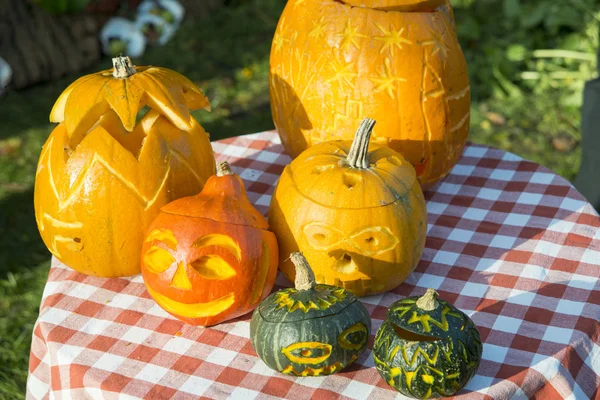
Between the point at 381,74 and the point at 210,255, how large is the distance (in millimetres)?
784

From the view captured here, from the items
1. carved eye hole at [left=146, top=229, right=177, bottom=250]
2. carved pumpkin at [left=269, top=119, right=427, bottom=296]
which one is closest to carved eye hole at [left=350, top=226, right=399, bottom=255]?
carved pumpkin at [left=269, top=119, right=427, bottom=296]

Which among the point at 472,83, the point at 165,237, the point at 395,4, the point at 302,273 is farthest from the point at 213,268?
the point at 472,83

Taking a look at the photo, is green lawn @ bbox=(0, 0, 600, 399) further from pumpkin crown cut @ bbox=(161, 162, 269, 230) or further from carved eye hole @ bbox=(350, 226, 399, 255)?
carved eye hole @ bbox=(350, 226, 399, 255)

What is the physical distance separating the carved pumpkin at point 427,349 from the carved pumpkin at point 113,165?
753 mm

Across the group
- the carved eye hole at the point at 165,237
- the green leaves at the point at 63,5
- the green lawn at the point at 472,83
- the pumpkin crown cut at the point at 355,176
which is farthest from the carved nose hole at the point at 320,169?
the green leaves at the point at 63,5

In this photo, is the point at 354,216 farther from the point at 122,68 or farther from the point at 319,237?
the point at 122,68

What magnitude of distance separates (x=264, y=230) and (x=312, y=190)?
16 cm

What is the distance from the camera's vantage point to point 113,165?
203cm

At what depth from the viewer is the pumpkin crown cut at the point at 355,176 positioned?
1960mm

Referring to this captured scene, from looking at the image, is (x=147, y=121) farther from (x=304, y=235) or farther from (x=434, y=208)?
(x=434, y=208)

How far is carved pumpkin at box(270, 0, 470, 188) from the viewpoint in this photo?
2270 millimetres

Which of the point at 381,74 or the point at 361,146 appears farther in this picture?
the point at 381,74

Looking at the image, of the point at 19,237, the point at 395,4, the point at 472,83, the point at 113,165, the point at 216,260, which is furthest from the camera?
the point at 472,83

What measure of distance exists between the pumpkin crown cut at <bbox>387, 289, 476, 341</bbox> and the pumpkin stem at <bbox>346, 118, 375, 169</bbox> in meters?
0.43
